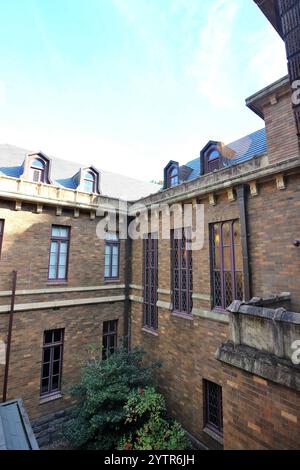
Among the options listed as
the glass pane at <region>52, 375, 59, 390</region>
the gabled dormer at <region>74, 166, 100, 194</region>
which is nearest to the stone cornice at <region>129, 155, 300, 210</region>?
the gabled dormer at <region>74, 166, 100, 194</region>

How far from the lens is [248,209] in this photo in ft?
22.5

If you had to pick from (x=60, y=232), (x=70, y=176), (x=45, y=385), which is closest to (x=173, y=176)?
(x=70, y=176)

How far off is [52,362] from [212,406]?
6.18 metres

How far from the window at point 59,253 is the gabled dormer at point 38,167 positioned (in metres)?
2.23

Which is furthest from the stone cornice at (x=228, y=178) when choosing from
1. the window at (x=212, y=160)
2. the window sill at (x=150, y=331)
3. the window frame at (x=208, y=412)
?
the window frame at (x=208, y=412)

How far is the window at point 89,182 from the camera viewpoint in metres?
11.9

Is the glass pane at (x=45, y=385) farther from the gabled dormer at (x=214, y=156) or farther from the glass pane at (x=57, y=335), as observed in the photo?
the gabled dormer at (x=214, y=156)

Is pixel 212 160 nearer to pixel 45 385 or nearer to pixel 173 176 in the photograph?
pixel 173 176

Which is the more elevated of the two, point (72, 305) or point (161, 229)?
point (161, 229)

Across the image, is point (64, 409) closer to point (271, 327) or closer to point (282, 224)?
point (271, 327)

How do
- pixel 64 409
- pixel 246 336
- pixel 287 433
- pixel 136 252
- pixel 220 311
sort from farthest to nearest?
pixel 136 252
pixel 64 409
pixel 220 311
pixel 246 336
pixel 287 433

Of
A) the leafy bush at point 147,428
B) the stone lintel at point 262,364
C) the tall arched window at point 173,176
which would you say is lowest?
the leafy bush at point 147,428

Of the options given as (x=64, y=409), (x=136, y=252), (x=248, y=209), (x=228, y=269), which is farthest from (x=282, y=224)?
(x=64, y=409)

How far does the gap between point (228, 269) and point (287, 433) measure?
15.8 ft
